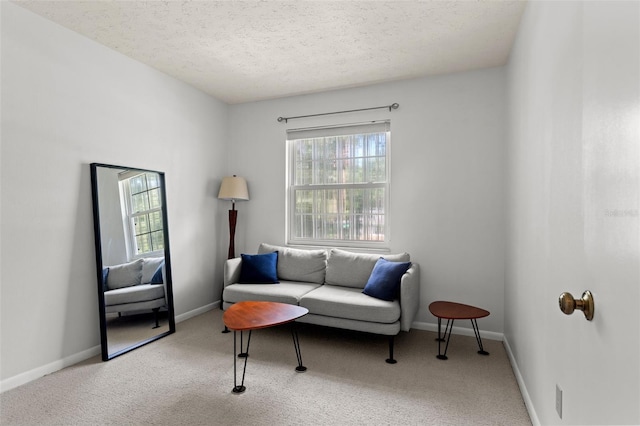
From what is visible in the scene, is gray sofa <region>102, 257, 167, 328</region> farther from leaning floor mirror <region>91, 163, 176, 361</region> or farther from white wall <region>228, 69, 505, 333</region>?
white wall <region>228, 69, 505, 333</region>

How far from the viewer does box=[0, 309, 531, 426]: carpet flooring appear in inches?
80.4

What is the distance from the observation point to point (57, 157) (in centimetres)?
267

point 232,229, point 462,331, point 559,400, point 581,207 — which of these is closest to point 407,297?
point 462,331

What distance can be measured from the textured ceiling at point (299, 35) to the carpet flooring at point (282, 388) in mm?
2661

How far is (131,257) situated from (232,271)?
1.00m

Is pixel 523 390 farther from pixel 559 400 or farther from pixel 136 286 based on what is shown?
pixel 136 286

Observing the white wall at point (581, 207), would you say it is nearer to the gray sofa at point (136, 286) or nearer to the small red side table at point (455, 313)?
the small red side table at point (455, 313)

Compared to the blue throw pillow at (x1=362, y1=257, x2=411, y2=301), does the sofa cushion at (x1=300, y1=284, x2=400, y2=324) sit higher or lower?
lower

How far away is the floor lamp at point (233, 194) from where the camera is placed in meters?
4.17

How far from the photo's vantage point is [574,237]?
135 cm

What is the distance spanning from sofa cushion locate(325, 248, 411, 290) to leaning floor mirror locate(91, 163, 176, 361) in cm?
170

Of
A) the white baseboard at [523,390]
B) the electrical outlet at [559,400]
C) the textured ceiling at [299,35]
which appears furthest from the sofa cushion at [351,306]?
the textured ceiling at [299,35]

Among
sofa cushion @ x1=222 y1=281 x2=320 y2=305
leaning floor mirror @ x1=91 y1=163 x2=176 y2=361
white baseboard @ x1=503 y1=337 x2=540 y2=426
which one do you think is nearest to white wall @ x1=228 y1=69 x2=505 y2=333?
white baseboard @ x1=503 y1=337 x2=540 y2=426

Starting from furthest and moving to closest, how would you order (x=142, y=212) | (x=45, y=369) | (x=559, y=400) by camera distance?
(x=142, y=212) → (x=45, y=369) → (x=559, y=400)
